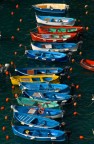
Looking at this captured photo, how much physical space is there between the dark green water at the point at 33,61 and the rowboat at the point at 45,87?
237cm

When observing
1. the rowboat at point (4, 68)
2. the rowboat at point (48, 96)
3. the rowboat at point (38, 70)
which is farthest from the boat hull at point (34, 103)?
the rowboat at point (4, 68)

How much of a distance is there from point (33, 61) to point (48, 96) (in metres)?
13.1

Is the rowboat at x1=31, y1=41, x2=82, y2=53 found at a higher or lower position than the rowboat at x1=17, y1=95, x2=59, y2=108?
higher

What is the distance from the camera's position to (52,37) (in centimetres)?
9238

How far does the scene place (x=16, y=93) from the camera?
3081 inches

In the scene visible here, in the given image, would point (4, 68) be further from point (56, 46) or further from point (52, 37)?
point (52, 37)

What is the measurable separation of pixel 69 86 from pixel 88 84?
3.55m

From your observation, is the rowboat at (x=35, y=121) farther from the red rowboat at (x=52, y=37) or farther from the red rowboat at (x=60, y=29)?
the red rowboat at (x=60, y=29)

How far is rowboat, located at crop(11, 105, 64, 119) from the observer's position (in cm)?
7138

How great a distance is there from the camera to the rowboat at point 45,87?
76625mm

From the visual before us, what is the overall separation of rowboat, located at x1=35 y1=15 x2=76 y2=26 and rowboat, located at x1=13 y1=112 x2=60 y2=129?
32.0 meters

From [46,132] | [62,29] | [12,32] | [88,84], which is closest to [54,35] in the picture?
[62,29]

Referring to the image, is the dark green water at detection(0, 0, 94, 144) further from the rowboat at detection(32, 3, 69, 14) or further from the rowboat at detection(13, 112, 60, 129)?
the rowboat at detection(13, 112, 60, 129)

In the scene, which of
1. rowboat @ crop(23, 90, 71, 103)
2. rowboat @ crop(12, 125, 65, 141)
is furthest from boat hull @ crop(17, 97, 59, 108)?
rowboat @ crop(12, 125, 65, 141)
